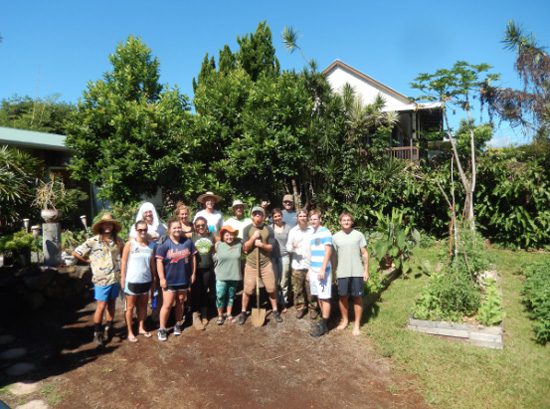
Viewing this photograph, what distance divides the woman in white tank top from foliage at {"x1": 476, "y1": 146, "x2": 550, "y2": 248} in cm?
824

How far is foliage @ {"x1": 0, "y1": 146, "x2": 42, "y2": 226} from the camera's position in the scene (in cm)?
682

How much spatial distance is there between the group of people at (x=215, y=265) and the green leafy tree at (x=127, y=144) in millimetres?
3329

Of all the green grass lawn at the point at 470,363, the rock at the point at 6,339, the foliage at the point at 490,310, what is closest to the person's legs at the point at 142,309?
the rock at the point at 6,339

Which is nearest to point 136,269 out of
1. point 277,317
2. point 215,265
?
point 215,265

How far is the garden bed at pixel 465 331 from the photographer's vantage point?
4594mm

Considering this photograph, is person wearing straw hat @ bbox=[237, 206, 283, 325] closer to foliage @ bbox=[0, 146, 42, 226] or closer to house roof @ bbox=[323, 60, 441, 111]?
foliage @ bbox=[0, 146, 42, 226]

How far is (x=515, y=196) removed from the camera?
913 cm

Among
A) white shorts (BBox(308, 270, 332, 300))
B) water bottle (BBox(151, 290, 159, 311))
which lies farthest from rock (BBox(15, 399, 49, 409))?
white shorts (BBox(308, 270, 332, 300))

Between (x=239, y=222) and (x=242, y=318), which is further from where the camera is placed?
(x=239, y=222)

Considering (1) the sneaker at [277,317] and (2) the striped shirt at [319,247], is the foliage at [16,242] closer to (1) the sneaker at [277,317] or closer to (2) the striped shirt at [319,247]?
(1) the sneaker at [277,317]

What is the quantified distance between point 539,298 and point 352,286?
2709 mm

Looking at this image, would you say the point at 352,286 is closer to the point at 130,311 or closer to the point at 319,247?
the point at 319,247

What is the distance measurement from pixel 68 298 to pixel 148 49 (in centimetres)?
710

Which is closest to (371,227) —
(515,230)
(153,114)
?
(515,230)
